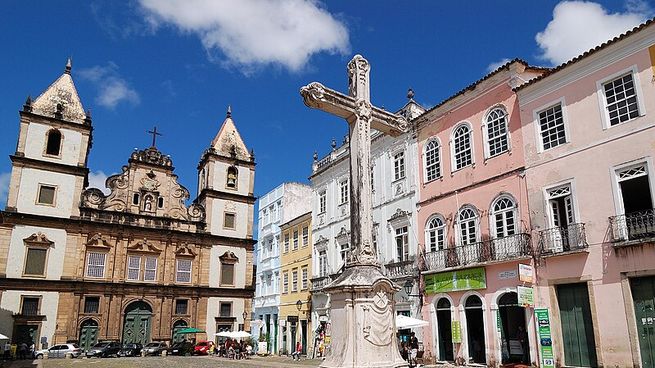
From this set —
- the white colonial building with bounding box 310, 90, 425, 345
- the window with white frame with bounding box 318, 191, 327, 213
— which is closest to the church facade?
the white colonial building with bounding box 310, 90, 425, 345

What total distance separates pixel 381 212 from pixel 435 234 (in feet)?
12.9

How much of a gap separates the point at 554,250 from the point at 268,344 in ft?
78.6

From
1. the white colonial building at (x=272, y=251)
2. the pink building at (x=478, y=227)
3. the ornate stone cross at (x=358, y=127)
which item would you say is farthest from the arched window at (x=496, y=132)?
the white colonial building at (x=272, y=251)

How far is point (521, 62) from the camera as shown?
19.1 meters

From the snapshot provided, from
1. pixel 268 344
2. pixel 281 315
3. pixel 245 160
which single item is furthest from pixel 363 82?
pixel 245 160

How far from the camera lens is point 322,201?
30422 millimetres

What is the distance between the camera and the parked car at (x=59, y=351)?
29.8m

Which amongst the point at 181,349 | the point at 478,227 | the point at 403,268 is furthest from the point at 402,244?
the point at 181,349

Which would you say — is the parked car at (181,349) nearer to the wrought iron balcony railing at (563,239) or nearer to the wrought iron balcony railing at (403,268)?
the wrought iron balcony railing at (403,268)

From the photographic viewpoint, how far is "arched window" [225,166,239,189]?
41219 mm

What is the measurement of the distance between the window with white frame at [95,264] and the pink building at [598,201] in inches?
1096

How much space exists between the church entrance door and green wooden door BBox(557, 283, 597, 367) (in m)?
27.3

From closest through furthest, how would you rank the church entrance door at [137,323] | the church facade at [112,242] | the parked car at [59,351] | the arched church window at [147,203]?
1. the parked car at [59,351]
2. the church facade at [112,242]
3. the church entrance door at [137,323]
4. the arched church window at [147,203]

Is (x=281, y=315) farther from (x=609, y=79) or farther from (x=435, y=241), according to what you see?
(x=609, y=79)
